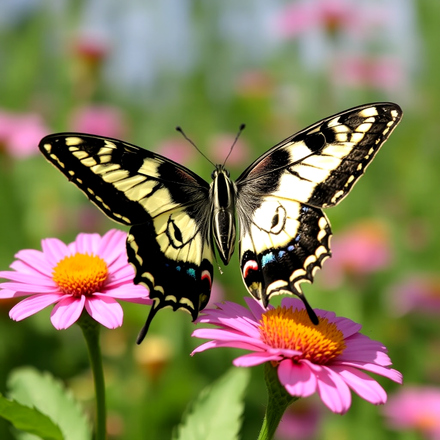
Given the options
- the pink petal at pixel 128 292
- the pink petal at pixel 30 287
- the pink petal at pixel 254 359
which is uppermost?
the pink petal at pixel 30 287

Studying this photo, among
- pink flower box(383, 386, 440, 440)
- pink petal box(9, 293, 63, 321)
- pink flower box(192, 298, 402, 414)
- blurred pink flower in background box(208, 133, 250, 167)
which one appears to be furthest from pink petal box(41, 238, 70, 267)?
blurred pink flower in background box(208, 133, 250, 167)

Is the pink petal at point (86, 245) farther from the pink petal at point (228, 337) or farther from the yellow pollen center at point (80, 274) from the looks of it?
the pink petal at point (228, 337)

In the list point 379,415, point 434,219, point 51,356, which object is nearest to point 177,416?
point 51,356

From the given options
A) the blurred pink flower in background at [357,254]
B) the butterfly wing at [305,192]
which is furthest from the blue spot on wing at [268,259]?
the blurred pink flower in background at [357,254]

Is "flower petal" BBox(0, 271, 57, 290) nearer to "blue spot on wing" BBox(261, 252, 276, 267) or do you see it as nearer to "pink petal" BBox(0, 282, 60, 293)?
"pink petal" BBox(0, 282, 60, 293)

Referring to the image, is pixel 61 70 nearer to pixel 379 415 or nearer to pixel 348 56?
pixel 348 56
